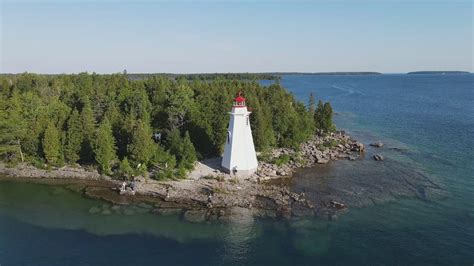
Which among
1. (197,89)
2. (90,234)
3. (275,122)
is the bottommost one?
(90,234)

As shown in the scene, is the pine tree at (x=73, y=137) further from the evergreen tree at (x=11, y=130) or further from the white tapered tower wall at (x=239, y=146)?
the white tapered tower wall at (x=239, y=146)

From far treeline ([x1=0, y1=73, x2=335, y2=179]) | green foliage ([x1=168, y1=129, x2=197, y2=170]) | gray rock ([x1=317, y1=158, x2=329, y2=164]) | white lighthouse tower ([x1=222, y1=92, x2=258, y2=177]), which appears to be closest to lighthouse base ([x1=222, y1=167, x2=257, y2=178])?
white lighthouse tower ([x1=222, y1=92, x2=258, y2=177])

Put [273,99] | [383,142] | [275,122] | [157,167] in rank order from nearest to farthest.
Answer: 1. [157,167]
2. [275,122]
3. [273,99]
4. [383,142]

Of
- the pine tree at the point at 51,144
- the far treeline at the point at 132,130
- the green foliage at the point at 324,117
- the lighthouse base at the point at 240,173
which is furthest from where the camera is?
the green foliage at the point at 324,117

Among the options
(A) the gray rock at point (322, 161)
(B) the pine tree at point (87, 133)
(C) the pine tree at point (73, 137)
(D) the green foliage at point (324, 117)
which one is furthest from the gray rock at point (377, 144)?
(C) the pine tree at point (73, 137)

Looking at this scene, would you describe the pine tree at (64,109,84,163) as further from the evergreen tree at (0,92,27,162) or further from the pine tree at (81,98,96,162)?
the evergreen tree at (0,92,27,162)

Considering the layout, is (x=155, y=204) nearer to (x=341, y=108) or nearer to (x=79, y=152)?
(x=79, y=152)

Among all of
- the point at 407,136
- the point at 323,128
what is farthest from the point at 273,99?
the point at 407,136
